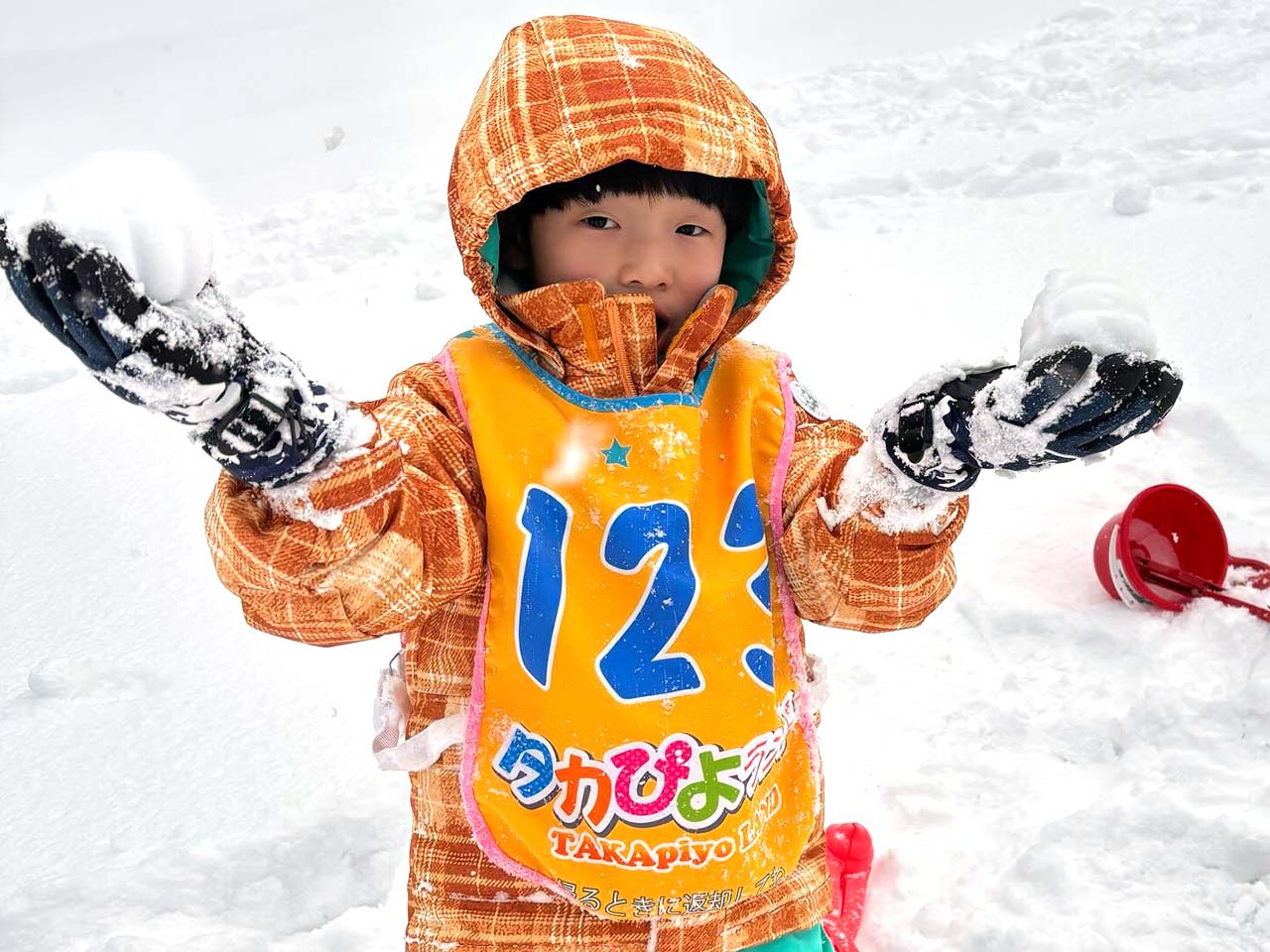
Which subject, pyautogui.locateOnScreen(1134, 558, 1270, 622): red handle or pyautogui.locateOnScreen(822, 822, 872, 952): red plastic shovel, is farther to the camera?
pyautogui.locateOnScreen(1134, 558, 1270, 622): red handle

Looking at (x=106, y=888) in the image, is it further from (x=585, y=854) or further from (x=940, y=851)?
(x=940, y=851)

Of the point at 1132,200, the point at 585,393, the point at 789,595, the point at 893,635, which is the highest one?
the point at 585,393

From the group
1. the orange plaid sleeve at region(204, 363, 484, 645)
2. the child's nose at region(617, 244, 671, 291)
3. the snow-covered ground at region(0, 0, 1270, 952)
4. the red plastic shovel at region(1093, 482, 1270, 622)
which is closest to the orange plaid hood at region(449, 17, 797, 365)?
the child's nose at region(617, 244, 671, 291)

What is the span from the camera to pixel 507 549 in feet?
4.81

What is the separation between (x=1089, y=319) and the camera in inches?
44.4

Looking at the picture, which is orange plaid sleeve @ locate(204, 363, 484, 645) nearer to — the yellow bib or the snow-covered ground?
the yellow bib

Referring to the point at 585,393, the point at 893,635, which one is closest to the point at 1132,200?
the point at 893,635

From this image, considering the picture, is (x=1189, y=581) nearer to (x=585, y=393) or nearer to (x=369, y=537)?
(x=585, y=393)

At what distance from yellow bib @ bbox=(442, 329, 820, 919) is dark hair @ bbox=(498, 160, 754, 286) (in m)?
0.26

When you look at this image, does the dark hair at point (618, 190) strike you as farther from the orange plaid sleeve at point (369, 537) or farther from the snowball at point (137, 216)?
the snowball at point (137, 216)

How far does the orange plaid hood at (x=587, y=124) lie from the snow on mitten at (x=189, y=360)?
19.9 inches

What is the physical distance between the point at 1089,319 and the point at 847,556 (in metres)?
0.47

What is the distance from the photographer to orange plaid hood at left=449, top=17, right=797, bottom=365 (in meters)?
1.51

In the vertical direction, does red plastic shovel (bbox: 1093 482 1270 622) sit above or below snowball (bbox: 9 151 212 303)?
below
